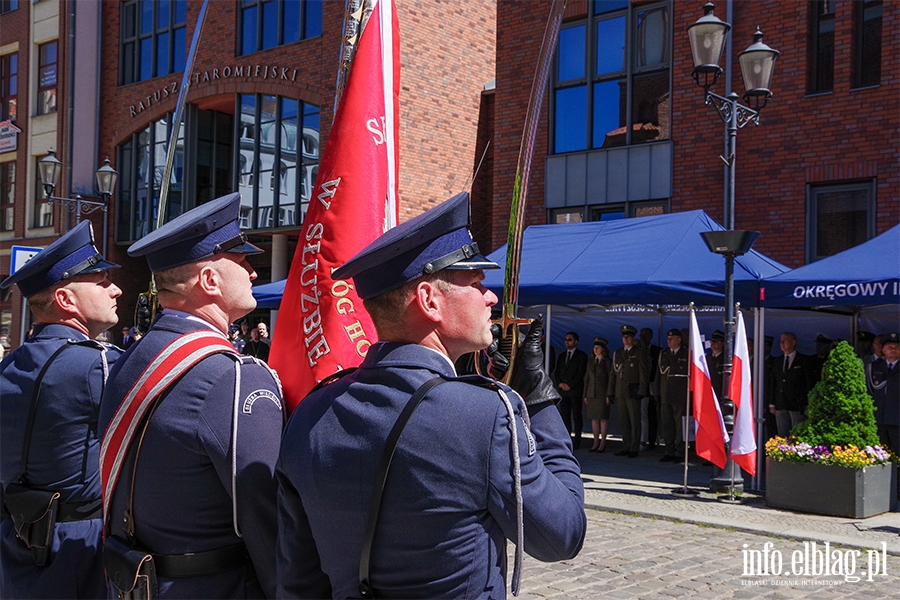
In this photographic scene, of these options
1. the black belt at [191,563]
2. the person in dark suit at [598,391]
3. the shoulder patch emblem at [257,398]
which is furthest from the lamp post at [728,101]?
the black belt at [191,563]

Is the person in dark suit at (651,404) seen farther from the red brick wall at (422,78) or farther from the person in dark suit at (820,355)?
the red brick wall at (422,78)

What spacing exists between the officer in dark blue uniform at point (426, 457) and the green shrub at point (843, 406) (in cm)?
797

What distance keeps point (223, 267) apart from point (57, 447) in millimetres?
1296

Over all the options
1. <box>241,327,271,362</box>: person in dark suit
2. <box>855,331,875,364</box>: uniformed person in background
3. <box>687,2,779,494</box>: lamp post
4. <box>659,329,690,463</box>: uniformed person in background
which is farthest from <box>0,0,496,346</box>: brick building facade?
<box>855,331,875,364</box>: uniformed person in background

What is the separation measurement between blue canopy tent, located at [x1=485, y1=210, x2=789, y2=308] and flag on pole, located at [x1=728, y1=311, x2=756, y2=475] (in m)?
0.73

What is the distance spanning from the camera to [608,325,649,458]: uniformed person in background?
13.8 metres

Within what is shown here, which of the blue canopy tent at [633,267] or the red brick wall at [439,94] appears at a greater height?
the red brick wall at [439,94]

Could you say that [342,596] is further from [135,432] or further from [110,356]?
[110,356]

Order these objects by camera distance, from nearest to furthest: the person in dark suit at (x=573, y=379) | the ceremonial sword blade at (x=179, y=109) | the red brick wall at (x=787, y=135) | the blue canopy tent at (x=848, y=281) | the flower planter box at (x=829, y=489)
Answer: the ceremonial sword blade at (x=179, y=109)
the flower planter box at (x=829, y=489)
the blue canopy tent at (x=848, y=281)
the red brick wall at (x=787, y=135)
the person in dark suit at (x=573, y=379)

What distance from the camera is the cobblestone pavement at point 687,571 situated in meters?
6.19

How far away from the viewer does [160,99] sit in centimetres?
2623

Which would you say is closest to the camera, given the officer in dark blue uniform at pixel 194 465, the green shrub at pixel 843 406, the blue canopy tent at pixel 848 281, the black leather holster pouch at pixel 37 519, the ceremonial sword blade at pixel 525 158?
the officer in dark blue uniform at pixel 194 465

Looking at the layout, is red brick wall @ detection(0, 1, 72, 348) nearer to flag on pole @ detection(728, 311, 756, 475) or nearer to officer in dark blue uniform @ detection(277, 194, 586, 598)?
flag on pole @ detection(728, 311, 756, 475)

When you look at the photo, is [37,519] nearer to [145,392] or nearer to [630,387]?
[145,392]
